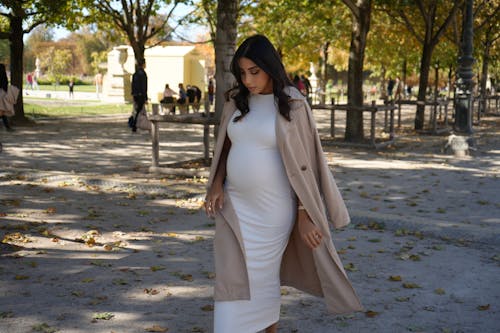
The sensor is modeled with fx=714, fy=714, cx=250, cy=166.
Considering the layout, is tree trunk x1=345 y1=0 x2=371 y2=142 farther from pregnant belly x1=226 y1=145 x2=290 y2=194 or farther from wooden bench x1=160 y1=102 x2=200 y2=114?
pregnant belly x1=226 y1=145 x2=290 y2=194

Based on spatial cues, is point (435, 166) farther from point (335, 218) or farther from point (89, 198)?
point (335, 218)

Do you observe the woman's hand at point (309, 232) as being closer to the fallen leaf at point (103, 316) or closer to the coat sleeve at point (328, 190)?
the coat sleeve at point (328, 190)

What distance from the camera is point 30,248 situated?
263 inches

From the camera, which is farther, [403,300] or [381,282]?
[381,282]

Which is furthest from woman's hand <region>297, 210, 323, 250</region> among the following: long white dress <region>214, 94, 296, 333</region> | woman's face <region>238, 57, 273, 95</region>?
woman's face <region>238, 57, 273, 95</region>

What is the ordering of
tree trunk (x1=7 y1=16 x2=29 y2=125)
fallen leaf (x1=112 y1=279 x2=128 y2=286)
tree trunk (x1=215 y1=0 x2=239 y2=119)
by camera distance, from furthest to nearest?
tree trunk (x1=7 y1=16 x2=29 y2=125), tree trunk (x1=215 y1=0 x2=239 y2=119), fallen leaf (x1=112 y1=279 x2=128 y2=286)

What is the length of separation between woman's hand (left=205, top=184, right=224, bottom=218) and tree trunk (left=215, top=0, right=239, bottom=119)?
24.2 ft

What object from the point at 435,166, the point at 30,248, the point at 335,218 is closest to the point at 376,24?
the point at 435,166

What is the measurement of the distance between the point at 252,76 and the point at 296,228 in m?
0.84

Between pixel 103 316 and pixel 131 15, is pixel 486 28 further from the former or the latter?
pixel 103 316

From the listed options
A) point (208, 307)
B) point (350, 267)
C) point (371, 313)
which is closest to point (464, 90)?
point (350, 267)

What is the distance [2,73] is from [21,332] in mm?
12067

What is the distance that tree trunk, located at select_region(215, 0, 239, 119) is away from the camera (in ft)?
36.2

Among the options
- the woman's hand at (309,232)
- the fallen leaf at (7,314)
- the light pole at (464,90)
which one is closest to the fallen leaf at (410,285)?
the woman's hand at (309,232)
